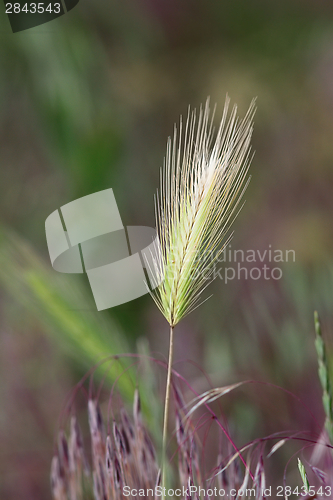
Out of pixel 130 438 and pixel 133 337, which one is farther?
pixel 133 337

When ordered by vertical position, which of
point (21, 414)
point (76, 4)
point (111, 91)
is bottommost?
point (21, 414)

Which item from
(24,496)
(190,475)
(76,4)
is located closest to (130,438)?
(190,475)

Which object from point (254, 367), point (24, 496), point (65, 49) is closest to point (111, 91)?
point (65, 49)

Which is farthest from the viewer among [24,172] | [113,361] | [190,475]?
[24,172]

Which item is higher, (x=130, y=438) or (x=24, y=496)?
(x=130, y=438)

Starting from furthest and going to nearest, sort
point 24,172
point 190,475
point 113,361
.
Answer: point 24,172
point 113,361
point 190,475

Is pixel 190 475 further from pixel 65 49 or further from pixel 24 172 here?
pixel 65 49

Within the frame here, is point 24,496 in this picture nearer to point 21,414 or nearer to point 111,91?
point 21,414
